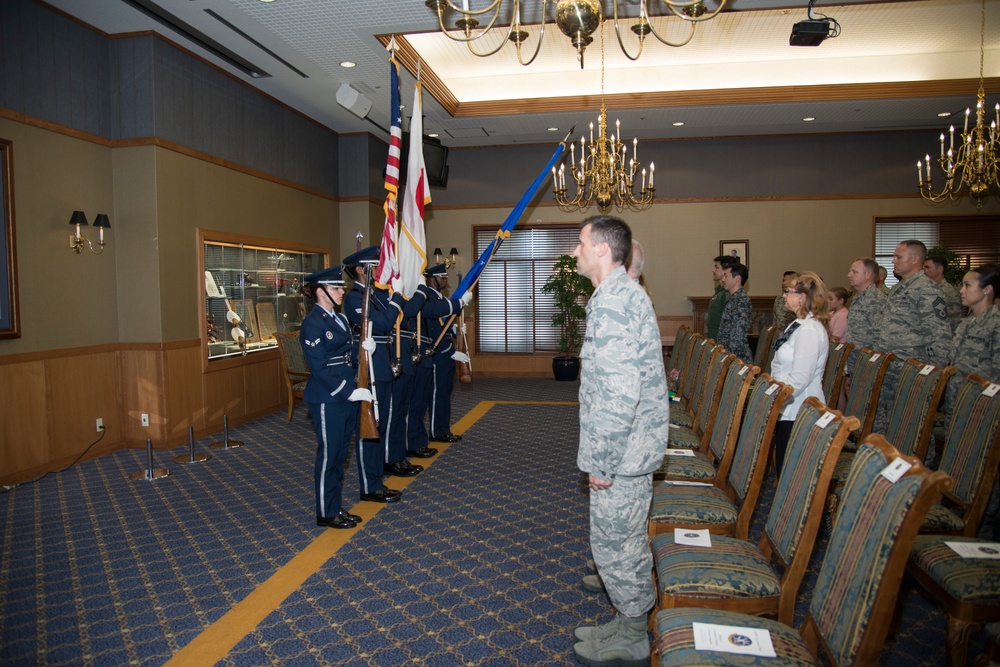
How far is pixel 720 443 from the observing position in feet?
10.4

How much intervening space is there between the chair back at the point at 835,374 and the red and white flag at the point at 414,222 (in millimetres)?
2908

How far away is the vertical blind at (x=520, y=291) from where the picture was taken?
10.6 metres

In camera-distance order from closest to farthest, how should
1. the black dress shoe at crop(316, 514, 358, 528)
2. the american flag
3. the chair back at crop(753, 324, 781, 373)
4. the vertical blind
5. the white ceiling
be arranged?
the black dress shoe at crop(316, 514, 358, 528) < the american flag < the white ceiling < the chair back at crop(753, 324, 781, 373) < the vertical blind

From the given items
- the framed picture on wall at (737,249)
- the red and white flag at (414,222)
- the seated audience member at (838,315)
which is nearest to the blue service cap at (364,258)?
the red and white flag at (414,222)

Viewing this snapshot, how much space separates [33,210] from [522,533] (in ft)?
14.7

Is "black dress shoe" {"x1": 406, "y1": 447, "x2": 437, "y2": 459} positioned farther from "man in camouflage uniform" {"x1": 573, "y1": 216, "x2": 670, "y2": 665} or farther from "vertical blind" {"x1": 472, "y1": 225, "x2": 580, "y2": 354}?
"vertical blind" {"x1": 472, "y1": 225, "x2": 580, "y2": 354}

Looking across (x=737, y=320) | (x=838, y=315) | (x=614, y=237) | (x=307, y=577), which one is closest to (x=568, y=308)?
(x=838, y=315)

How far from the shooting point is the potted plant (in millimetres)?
9664

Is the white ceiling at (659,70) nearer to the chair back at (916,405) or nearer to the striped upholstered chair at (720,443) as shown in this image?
the chair back at (916,405)

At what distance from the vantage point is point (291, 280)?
26.9 ft

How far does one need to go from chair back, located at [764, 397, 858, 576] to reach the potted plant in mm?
7270

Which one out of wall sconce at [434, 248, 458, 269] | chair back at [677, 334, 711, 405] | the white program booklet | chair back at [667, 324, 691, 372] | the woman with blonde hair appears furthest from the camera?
wall sconce at [434, 248, 458, 269]

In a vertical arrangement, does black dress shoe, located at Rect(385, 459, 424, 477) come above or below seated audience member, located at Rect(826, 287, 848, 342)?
below

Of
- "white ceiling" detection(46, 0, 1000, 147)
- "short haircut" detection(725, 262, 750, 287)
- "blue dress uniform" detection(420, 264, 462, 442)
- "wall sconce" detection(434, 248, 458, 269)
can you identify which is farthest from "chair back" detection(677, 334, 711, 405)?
"wall sconce" detection(434, 248, 458, 269)
